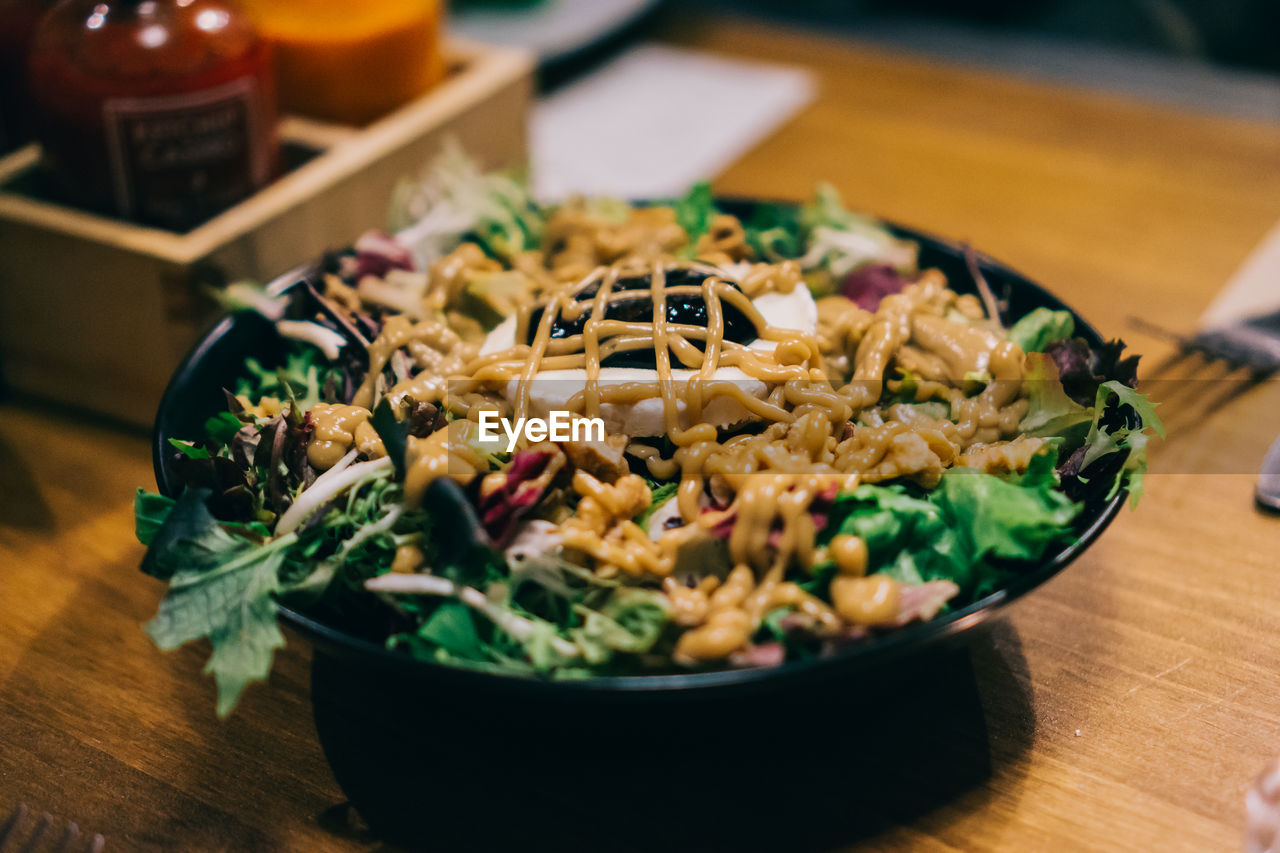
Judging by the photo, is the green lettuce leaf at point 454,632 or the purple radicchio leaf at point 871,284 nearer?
the green lettuce leaf at point 454,632

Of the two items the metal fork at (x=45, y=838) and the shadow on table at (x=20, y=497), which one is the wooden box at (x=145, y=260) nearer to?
the shadow on table at (x=20, y=497)

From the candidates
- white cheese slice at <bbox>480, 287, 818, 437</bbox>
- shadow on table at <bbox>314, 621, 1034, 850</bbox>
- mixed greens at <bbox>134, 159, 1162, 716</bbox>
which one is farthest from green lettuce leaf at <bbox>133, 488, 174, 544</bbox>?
white cheese slice at <bbox>480, 287, 818, 437</bbox>

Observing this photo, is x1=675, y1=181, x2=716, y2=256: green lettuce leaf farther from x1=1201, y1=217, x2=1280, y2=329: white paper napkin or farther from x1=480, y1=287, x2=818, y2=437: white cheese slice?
x1=1201, y1=217, x2=1280, y2=329: white paper napkin

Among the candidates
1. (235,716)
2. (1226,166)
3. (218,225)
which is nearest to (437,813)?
(235,716)

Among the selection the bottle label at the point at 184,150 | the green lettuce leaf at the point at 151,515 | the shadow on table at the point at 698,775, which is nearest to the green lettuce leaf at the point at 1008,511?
the shadow on table at the point at 698,775

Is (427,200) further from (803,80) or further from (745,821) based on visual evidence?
(803,80)

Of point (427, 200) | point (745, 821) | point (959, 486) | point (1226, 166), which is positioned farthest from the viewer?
point (1226, 166)
